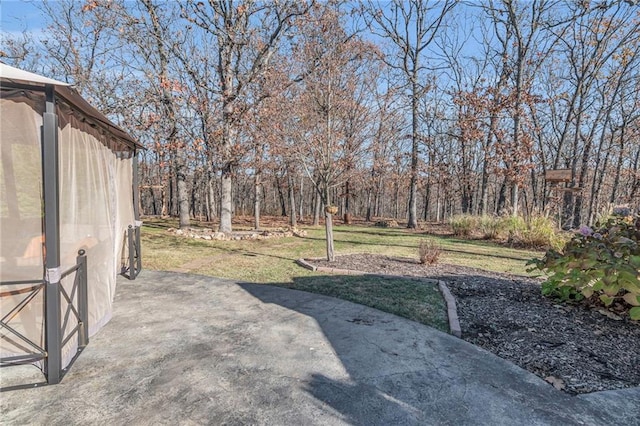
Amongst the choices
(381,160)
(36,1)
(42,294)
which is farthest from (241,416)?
(36,1)

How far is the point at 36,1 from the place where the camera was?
13.8 meters

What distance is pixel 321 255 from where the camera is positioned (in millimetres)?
7707

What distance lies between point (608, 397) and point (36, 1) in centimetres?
2085

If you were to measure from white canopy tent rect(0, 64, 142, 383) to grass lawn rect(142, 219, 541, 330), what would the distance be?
8.42 feet

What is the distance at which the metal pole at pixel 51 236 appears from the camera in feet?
7.79

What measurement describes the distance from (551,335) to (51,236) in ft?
14.7

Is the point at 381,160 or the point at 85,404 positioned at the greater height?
the point at 381,160

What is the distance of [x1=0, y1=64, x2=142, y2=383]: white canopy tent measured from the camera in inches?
94.7

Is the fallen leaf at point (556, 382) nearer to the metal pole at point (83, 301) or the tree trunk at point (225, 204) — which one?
the metal pole at point (83, 301)

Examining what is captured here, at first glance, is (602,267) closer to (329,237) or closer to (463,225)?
(329,237)

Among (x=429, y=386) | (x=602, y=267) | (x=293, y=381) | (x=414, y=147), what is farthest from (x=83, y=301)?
(x=414, y=147)

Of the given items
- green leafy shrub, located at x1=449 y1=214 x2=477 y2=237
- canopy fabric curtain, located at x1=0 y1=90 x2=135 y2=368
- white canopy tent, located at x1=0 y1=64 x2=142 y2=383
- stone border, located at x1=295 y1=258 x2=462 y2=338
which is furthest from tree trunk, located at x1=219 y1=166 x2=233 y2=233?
green leafy shrub, located at x1=449 y1=214 x2=477 y2=237

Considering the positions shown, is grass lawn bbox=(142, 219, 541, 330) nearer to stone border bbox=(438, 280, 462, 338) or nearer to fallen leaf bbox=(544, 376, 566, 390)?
stone border bbox=(438, 280, 462, 338)

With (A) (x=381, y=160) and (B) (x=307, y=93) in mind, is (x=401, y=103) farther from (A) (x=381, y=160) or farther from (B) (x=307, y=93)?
(B) (x=307, y=93)
